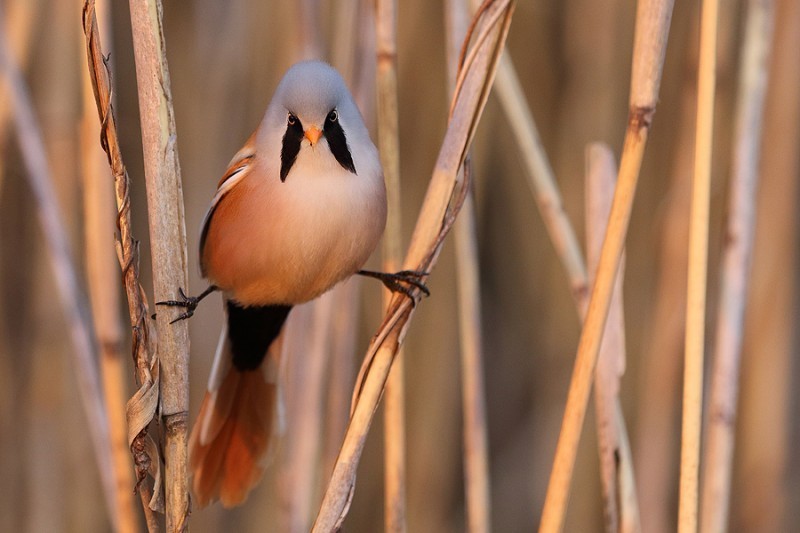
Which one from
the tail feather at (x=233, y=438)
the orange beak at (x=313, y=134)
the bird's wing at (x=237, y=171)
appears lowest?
the tail feather at (x=233, y=438)

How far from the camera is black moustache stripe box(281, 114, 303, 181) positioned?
137 cm

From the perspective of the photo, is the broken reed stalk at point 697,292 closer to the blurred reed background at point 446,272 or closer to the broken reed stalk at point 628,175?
the broken reed stalk at point 628,175

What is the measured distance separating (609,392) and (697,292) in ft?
0.77

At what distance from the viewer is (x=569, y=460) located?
1140mm

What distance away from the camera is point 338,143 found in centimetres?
137

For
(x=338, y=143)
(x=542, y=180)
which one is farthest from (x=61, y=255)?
(x=542, y=180)

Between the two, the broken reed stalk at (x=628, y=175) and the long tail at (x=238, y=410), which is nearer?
the broken reed stalk at (x=628, y=175)

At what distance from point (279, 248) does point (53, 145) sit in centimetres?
88

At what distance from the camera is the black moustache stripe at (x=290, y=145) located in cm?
137

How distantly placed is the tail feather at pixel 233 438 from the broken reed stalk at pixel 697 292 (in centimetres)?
73

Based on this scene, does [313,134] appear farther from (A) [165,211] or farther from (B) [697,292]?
(B) [697,292]

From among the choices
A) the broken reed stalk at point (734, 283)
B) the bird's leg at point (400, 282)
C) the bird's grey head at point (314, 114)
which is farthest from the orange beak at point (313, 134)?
the broken reed stalk at point (734, 283)

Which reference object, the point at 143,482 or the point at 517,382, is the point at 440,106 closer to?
the point at 517,382

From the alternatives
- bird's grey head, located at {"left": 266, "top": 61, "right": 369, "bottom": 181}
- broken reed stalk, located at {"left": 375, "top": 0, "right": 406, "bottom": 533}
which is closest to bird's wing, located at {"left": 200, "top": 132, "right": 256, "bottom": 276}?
bird's grey head, located at {"left": 266, "top": 61, "right": 369, "bottom": 181}
